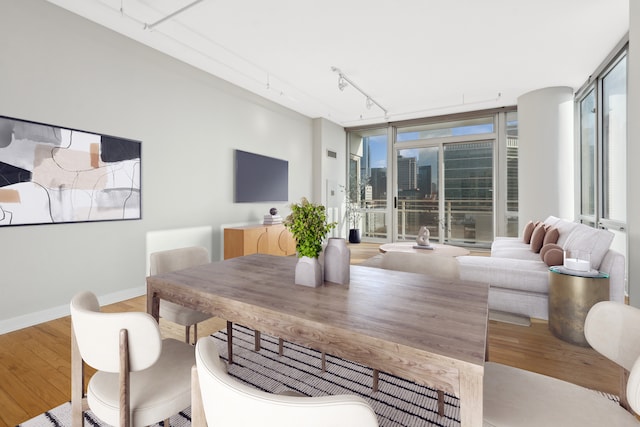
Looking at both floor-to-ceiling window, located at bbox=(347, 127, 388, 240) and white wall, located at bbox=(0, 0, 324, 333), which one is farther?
floor-to-ceiling window, located at bbox=(347, 127, 388, 240)

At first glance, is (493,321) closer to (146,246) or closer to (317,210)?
(317,210)

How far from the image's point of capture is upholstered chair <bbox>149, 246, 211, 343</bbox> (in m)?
1.90

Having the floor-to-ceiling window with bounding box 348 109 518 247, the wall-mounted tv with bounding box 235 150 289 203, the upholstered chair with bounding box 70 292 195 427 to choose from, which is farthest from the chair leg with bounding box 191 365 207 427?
the floor-to-ceiling window with bounding box 348 109 518 247

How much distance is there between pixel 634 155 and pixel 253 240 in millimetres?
4075

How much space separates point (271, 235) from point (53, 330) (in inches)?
109

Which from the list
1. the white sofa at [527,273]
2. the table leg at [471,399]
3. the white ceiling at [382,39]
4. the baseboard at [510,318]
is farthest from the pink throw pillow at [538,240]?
the table leg at [471,399]

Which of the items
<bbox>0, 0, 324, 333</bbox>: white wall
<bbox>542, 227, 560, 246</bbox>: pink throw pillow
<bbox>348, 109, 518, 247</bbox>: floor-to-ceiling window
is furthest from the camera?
<bbox>348, 109, 518, 247</bbox>: floor-to-ceiling window

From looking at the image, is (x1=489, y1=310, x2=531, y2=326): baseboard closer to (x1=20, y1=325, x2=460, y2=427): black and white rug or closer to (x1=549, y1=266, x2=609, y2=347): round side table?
(x1=549, y1=266, x2=609, y2=347): round side table

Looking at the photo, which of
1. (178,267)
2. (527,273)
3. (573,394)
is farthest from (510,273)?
(178,267)

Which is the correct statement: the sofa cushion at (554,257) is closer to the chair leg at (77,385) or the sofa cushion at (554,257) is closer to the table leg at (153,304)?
the table leg at (153,304)

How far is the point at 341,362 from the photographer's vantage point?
2104 mm

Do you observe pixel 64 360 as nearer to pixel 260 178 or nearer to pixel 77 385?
pixel 77 385

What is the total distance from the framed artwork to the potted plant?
2.63 metres

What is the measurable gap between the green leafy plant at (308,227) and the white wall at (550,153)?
199 inches
